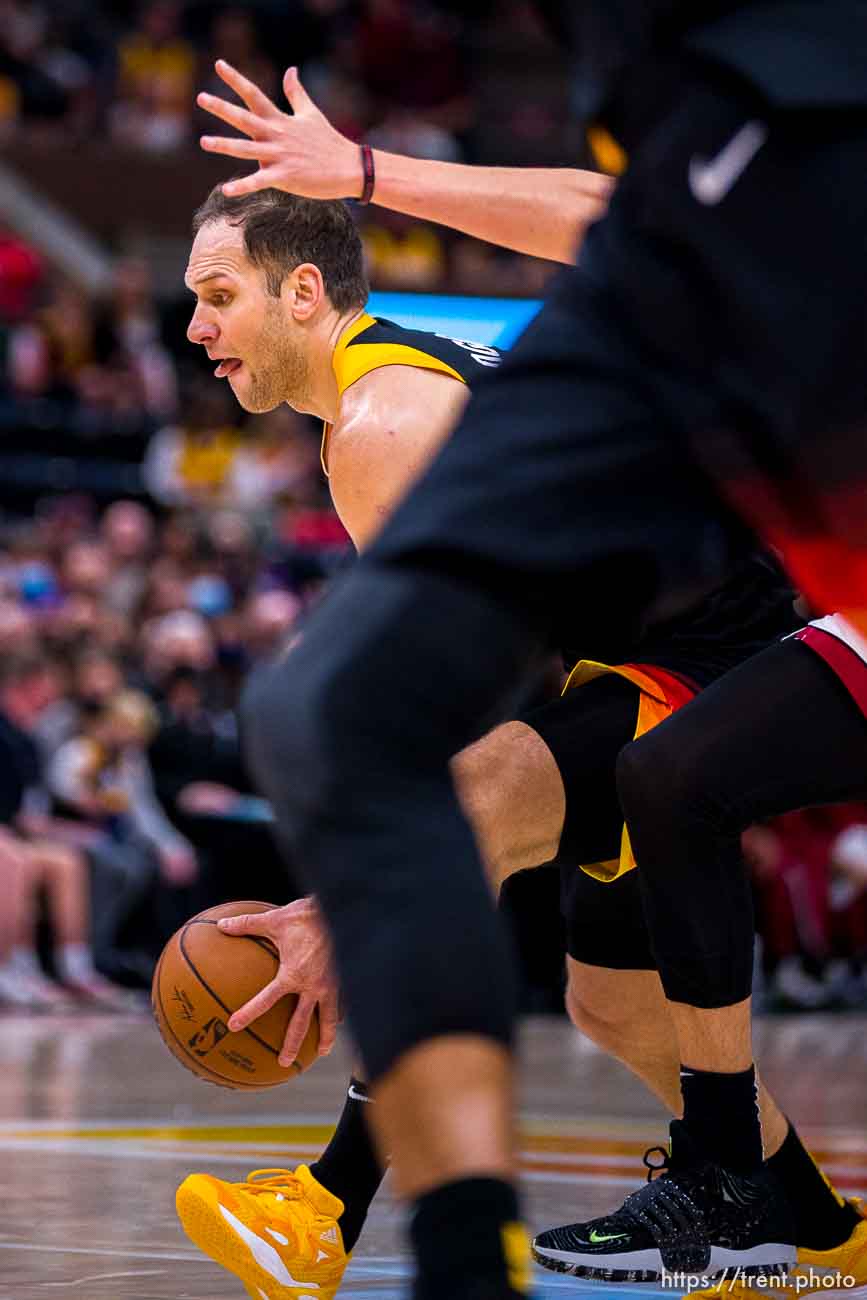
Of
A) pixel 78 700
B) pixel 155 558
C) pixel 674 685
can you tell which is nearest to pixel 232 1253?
pixel 674 685

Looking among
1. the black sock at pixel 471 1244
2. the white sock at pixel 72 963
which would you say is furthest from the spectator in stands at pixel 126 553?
the black sock at pixel 471 1244

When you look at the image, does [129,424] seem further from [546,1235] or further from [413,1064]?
[413,1064]

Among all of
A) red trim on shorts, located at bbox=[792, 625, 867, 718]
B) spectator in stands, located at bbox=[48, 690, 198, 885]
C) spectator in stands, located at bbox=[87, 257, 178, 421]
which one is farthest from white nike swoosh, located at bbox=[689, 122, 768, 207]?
spectator in stands, located at bbox=[87, 257, 178, 421]

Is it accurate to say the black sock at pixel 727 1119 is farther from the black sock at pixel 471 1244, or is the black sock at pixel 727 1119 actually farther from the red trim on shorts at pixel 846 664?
the black sock at pixel 471 1244

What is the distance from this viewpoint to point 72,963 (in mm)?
11430

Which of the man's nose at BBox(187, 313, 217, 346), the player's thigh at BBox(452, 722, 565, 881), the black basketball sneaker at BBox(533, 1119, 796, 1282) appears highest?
the man's nose at BBox(187, 313, 217, 346)

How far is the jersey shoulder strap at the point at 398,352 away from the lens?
3.85m

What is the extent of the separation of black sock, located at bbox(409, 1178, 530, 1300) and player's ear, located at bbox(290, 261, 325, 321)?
2.46 m

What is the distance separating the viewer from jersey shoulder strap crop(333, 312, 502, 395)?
3.85m

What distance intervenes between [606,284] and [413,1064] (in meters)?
0.78

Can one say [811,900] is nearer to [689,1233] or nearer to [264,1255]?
[689,1233]

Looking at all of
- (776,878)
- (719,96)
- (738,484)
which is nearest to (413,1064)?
(738,484)

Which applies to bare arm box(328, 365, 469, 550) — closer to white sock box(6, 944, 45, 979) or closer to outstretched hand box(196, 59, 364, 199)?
outstretched hand box(196, 59, 364, 199)

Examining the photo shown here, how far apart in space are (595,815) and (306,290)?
3.77ft
